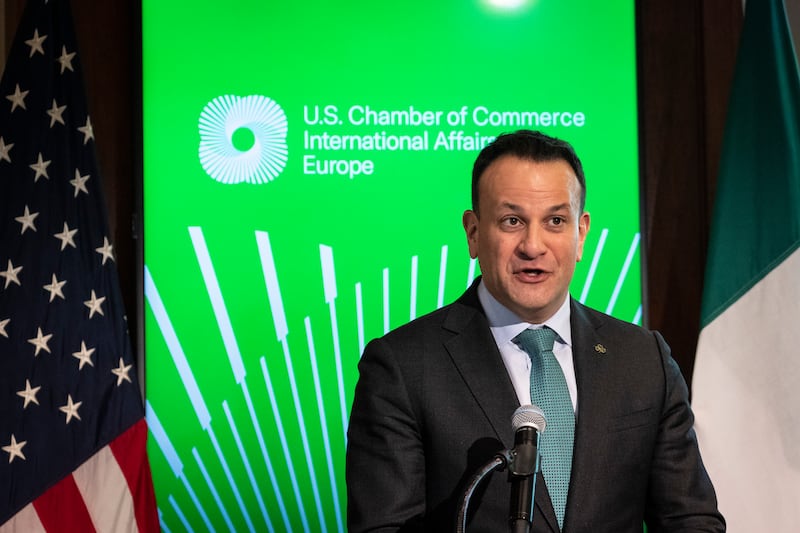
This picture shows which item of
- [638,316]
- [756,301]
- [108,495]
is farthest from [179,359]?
[756,301]

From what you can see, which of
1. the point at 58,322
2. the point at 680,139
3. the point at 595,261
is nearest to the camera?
the point at 58,322

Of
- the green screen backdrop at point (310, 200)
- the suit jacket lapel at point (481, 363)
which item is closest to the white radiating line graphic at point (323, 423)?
the green screen backdrop at point (310, 200)

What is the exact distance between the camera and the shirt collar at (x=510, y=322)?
1925 mm

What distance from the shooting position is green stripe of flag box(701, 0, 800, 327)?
3.21m

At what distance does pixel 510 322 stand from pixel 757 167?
1714mm

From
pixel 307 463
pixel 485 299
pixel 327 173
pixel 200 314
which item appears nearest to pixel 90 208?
pixel 200 314

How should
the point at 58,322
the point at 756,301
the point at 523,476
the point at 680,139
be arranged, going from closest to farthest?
the point at 523,476 → the point at 58,322 → the point at 756,301 → the point at 680,139

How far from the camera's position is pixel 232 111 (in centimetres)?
341

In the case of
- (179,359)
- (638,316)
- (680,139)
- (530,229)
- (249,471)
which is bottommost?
(249,471)

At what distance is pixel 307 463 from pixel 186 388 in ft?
1.63

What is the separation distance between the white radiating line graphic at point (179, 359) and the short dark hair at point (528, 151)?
5.70 feet

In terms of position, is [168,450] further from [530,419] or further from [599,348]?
[530,419]

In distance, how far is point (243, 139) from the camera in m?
3.40

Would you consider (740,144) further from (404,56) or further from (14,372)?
(14,372)
